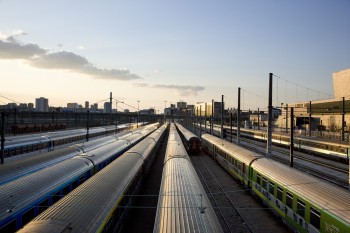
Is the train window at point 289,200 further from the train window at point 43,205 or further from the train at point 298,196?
the train window at point 43,205

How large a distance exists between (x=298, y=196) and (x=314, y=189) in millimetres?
761

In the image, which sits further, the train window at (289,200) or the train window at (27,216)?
the train window at (289,200)

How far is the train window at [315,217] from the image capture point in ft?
35.3

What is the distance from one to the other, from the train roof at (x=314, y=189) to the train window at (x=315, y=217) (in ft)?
0.93

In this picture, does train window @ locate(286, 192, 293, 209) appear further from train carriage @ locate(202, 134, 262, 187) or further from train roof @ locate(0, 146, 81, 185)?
train roof @ locate(0, 146, 81, 185)

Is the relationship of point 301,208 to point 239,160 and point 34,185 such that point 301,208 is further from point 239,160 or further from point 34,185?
point 34,185

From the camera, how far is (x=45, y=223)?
26.2ft

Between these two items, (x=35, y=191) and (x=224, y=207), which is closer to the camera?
(x=35, y=191)

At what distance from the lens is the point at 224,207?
18.4 metres

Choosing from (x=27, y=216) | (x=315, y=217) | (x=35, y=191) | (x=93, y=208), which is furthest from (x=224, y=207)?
(x=27, y=216)

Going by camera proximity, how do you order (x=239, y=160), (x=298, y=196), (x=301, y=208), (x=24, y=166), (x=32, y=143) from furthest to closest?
(x=32, y=143), (x=239, y=160), (x=24, y=166), (x=298, y=196), (x=301, y=208)

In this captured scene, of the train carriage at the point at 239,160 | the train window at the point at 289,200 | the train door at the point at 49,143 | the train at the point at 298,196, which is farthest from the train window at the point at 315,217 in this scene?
the train door at the point at 49,143

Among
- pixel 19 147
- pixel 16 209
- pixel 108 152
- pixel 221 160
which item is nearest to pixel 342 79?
pixel 221 160

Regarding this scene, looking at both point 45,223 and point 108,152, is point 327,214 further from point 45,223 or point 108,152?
point 108,152
